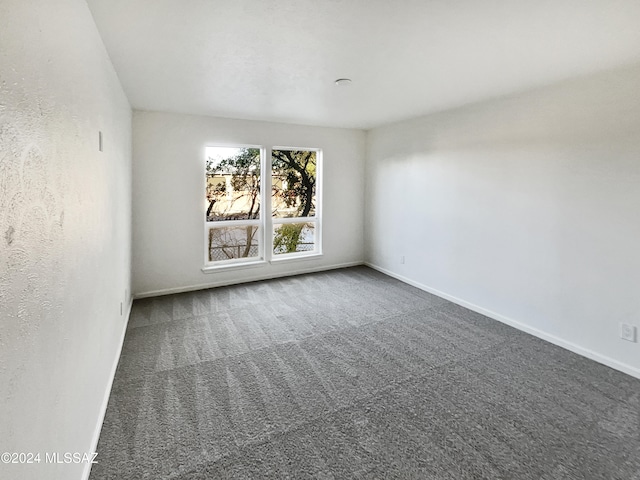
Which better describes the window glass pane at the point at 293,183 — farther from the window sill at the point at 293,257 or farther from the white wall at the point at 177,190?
the window sill at the point at 293,257

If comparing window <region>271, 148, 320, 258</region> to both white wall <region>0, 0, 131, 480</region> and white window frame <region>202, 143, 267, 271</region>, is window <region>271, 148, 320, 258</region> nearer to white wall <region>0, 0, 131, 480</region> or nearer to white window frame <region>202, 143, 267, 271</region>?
white window frame <region>202, 143, 267, 271</region>

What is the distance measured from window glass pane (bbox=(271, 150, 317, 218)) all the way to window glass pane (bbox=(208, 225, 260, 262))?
0.51 m

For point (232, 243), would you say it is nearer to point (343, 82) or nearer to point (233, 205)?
point (233, 205)

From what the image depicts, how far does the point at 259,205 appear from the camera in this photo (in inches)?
195

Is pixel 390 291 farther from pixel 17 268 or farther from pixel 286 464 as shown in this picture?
pixel 17 268

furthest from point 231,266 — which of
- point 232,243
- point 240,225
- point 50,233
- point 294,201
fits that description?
point 50,233

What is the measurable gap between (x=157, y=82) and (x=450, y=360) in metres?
3.50

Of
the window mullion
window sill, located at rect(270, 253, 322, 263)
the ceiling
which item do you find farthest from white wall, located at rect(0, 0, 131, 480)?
window sill, located at rect(270, 253, 322, 263)

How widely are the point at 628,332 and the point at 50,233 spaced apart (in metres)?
3.71

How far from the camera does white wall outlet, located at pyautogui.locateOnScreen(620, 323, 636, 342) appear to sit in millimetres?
2572

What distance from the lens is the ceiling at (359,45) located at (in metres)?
1.76

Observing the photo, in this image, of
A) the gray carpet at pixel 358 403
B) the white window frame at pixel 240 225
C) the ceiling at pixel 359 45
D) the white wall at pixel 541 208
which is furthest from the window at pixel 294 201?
the gray carpet at pixel 358 403

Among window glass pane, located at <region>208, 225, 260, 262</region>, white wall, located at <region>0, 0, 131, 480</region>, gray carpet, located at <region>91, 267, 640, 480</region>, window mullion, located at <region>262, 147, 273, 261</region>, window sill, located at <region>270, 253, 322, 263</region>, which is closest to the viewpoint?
white wall, located at <region>0, 0, 131, 480</region>

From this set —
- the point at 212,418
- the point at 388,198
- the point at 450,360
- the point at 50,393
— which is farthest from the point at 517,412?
the point at 388,198
